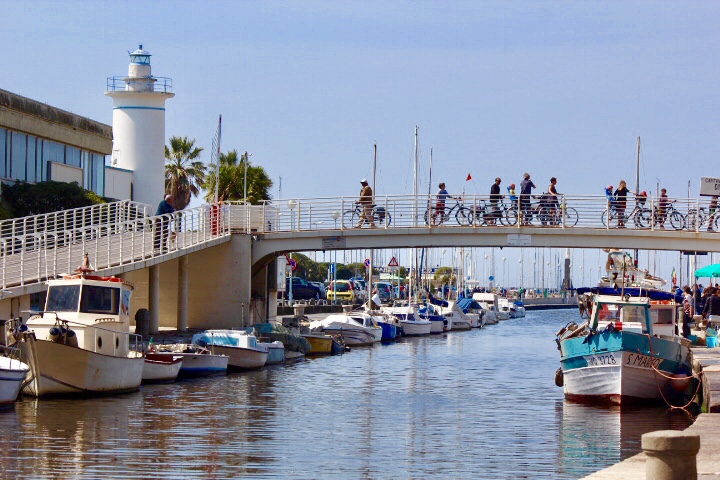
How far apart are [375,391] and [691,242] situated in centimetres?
1672

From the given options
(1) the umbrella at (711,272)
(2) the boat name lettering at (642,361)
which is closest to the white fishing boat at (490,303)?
(1) the umbrella at (711,272)

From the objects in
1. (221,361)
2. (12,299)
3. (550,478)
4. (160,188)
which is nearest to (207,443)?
(550,478)

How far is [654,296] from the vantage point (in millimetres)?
32469

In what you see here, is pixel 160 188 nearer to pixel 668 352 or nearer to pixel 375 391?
pixel 375 391

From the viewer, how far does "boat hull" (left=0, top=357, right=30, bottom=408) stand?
2456 centimetres

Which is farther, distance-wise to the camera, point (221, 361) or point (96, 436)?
point (221, 361)

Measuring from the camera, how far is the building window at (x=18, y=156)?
45.7 metres

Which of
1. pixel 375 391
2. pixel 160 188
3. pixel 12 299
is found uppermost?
pixel 160 188

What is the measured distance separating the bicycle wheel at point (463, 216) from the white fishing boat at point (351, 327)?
10077mm

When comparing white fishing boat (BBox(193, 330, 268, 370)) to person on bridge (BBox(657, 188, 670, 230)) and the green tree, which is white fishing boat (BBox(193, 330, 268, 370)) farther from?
the green tree

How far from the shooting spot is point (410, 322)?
6888 centimetres

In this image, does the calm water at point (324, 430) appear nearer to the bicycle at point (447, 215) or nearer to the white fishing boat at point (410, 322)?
the bicycle at point (447, 215)

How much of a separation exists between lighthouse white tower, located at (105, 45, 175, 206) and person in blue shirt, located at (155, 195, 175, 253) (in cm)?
1914

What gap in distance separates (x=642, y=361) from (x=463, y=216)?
1813 centimetres
